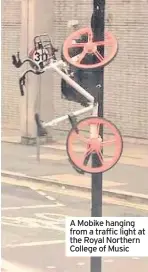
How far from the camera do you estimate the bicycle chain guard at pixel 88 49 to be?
15.3 ft

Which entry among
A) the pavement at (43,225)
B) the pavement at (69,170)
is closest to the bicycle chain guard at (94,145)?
the pavement at (43,225)

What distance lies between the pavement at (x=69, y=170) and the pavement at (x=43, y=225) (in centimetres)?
23

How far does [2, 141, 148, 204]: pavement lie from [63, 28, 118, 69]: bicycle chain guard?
6930 mm

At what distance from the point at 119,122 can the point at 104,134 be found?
46.3ft

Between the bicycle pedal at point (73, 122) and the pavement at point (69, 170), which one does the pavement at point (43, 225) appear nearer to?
the pavement at point (69, 170)

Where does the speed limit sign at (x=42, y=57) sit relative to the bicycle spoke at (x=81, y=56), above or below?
above

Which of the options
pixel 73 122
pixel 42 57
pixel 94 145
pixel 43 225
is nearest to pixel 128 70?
pixel 43 225

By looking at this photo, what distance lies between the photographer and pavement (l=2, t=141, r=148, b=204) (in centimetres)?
1241

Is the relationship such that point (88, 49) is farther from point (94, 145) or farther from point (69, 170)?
point (69, 170)

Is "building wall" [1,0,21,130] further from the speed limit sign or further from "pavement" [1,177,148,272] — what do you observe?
the speed limit sign

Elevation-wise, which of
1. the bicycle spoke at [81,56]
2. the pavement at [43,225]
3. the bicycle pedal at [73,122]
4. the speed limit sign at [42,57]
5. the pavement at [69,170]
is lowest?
the pavement at [43,225]

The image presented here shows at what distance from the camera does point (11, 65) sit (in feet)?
73.0
